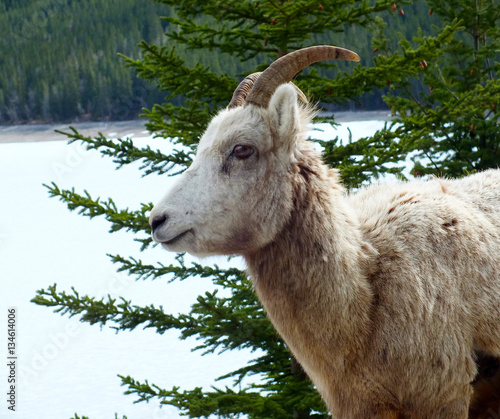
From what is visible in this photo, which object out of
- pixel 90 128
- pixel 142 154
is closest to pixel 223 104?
pixel 142 154

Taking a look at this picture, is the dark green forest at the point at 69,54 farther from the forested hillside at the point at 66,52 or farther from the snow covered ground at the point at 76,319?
the snow covered ground at the point at 76,319

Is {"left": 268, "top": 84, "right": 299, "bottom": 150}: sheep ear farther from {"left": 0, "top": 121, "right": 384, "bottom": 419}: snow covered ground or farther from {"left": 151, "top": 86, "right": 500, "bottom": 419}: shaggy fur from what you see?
{"left": 0, "top": 121, "right": 384, "bottom": 419}: snow covered ground

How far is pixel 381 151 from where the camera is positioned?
5.86 meters

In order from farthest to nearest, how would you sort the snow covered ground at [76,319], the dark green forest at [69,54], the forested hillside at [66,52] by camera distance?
the forested hillside at [66,52] → the dark green forest at [69,54] → the snow covered ground at [76,319]

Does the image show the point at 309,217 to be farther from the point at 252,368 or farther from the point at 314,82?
the point at 252,368

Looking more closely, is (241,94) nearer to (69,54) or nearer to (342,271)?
(342,271)

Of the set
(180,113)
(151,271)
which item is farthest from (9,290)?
(180,113)

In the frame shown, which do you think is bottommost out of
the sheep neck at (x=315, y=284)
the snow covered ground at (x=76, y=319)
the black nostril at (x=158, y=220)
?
→ the snow covered ground at (x=76, y=319)

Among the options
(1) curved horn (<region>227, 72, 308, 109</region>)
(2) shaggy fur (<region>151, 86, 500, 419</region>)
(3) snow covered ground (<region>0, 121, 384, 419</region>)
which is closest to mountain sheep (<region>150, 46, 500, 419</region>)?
(2) shaggy fur (<region>151, 86, 500, 419</region>)

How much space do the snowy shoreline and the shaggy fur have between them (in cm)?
1094

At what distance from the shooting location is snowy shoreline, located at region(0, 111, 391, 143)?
580 inches

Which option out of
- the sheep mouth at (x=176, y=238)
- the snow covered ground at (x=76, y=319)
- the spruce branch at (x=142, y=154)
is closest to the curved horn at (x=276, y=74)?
the sheep mouth at (x=176, y=238)

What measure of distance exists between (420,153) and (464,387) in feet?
22.4

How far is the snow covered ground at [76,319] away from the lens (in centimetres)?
1246
